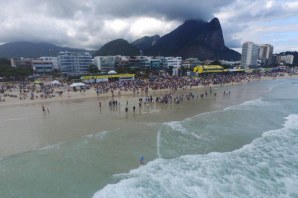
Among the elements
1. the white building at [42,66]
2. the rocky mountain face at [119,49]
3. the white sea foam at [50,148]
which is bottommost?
the white sea foam at [50,148]

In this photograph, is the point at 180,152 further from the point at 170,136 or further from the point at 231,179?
the point at 231,179

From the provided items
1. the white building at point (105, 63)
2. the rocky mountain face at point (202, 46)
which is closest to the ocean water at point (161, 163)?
the white building at point (105, 63)

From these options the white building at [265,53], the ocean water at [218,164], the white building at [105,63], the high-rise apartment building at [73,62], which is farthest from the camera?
the white building at [265,53]

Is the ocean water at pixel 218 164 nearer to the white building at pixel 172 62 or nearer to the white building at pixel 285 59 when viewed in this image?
the white building at pixel 172 62

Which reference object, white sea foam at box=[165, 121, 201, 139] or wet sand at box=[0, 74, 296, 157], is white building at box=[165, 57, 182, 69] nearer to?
wet sand at box=[0, 74, 296, 157]

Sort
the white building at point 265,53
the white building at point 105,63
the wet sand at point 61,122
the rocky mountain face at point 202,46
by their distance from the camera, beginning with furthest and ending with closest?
the rocky mountain face at point 202,46
the white building at point 265,53
the white building at point 105,63
the wet sand at point 61,122

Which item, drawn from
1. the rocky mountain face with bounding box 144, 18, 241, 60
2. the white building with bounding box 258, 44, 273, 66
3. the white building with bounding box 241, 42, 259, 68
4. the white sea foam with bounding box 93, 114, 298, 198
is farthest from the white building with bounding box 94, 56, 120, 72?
the white building with bounding box 258, 44, 273, 66

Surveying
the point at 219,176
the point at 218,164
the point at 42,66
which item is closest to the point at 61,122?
the point at 218,164
